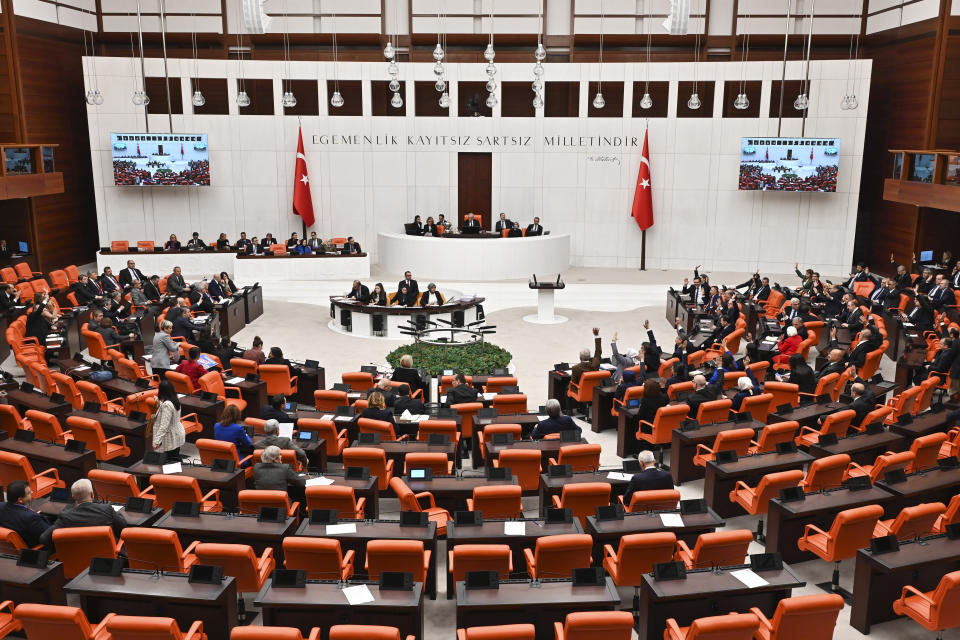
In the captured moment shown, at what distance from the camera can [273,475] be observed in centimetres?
771

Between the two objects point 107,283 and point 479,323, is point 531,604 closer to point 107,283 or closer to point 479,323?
point 479,323

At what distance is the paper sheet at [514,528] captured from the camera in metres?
6.83

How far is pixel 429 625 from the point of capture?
6633 mm

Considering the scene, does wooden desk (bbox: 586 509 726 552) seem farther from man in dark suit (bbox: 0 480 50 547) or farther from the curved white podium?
the curved white podium

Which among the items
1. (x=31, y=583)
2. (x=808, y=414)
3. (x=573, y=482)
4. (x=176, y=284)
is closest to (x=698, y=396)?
(x=808, y=414)

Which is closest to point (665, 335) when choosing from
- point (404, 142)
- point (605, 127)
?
point (605, 127)

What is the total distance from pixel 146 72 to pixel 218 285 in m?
9.92

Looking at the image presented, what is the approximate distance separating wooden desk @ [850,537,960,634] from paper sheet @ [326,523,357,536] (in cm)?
435

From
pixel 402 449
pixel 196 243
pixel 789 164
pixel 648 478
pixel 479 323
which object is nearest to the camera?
pixel 648 478

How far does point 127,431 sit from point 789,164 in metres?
20.4

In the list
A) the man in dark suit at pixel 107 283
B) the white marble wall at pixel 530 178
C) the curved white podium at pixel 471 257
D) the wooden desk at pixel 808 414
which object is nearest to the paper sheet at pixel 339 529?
the wooden desk at pixel 808 414


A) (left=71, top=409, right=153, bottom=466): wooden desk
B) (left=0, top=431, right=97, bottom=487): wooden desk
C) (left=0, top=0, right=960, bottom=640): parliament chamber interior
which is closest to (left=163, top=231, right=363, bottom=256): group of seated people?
(left=0, top=0, right=960, bottom=640): parliament chamber interior

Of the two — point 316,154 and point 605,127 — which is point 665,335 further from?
point 316,154

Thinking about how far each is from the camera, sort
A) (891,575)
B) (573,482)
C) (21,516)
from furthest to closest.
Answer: (573,482) → (21,516) → (891,575)
